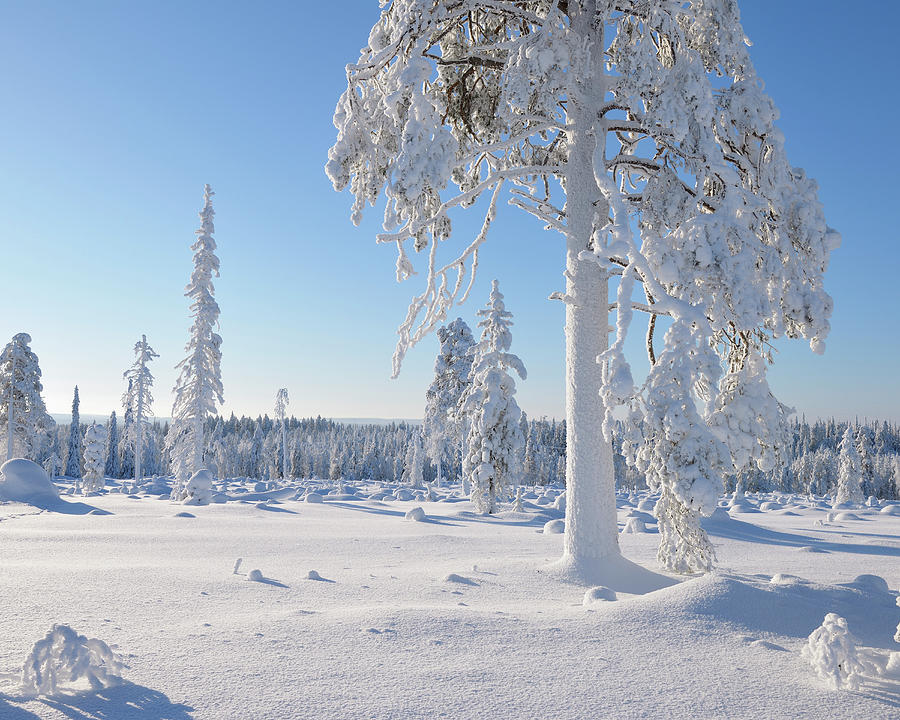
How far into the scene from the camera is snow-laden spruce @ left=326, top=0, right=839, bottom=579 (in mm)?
5477

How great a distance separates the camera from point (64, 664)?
9.48ft

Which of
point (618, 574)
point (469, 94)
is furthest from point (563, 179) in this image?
point (618, 574)

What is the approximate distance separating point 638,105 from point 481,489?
15.7 m

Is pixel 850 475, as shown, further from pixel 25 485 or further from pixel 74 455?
pixel 74 455

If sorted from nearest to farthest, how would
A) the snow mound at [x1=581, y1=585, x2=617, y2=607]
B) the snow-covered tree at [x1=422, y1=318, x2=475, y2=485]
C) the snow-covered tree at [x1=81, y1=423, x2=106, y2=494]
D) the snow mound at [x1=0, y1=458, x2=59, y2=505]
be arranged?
the snow mound at [x1=581, y1=585, x2=617, y2=607]
the snow mound at [x1=0, y1=458, x2=59, y2=505]
the snow-covered tree at [x1=422, y1=318, x2=475, y2=485]
the snow-covered tree at [x1=81, y1=423, x2=106, y2=494]

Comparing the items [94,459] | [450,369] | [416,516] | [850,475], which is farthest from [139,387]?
[850,475]

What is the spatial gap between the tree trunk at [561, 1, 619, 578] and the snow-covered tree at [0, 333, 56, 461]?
123ft

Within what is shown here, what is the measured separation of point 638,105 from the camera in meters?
6.55

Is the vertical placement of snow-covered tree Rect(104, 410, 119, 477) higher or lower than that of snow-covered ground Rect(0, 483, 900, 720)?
lower

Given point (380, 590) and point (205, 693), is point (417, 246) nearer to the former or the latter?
point (380, 590)

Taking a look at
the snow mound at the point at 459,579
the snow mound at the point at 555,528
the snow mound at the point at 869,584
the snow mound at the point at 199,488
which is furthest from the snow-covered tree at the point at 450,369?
the snow mound at the point at 869,584

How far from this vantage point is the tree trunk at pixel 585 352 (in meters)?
6.48

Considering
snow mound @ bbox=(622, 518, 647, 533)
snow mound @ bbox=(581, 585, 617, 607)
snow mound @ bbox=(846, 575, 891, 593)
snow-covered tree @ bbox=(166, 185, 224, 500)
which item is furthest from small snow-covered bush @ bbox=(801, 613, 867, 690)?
snow-covered tree @ bbox=(166, 185, 224, 500)

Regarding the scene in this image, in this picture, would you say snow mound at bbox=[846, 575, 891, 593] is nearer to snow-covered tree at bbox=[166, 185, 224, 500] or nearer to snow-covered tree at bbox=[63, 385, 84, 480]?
snow-covered tree at bbox=[166, 185, 224, 500]
